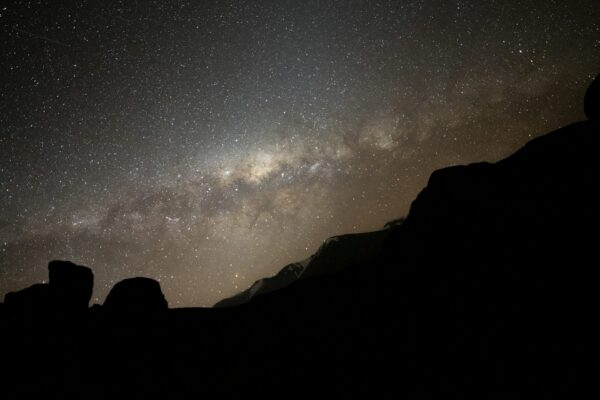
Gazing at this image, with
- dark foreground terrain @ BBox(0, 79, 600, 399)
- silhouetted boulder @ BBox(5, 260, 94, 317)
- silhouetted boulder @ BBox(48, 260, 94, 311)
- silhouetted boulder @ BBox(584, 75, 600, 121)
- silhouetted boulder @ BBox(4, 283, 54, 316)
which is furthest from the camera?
silhouetted boulder @ BBox(48, 260, 94, 311)

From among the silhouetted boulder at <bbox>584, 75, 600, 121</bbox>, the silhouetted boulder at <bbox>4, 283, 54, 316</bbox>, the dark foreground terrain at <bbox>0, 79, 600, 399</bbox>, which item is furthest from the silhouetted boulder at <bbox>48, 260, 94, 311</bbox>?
the silhouetted boulder at <bbox>584, 75, 600, 121</bbox>

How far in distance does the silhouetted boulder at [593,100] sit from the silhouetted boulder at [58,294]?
4965 cm

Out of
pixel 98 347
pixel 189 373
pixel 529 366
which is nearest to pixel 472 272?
pixel 529 366

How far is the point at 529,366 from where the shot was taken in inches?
648

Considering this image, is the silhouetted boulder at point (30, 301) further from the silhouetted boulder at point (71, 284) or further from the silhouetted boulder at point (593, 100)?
the silhouetted boulder at point (593, 100)

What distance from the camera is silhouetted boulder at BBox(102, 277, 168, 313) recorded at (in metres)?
33.2

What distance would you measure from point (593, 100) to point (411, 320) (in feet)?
82.0

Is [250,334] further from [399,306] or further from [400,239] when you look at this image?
[400,239]

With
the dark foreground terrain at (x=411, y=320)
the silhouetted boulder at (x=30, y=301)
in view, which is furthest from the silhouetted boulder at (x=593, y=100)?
the silhouetted boulder at (x=30, y=301)

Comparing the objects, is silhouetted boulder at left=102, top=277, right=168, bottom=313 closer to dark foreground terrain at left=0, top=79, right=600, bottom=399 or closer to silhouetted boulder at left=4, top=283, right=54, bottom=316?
dark foreground terrain at left=0, top=79, right=600, bottom=399

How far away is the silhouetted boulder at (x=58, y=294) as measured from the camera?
28891 mm

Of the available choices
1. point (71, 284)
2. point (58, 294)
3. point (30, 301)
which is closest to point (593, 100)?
point (71, 284)

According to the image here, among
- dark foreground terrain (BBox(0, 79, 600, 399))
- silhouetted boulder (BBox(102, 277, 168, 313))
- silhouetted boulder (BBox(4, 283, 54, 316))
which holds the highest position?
silhouetted boulder (BBox(4, 283, 54, 316))

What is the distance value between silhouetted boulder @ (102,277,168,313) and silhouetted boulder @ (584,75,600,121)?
4487 cm
